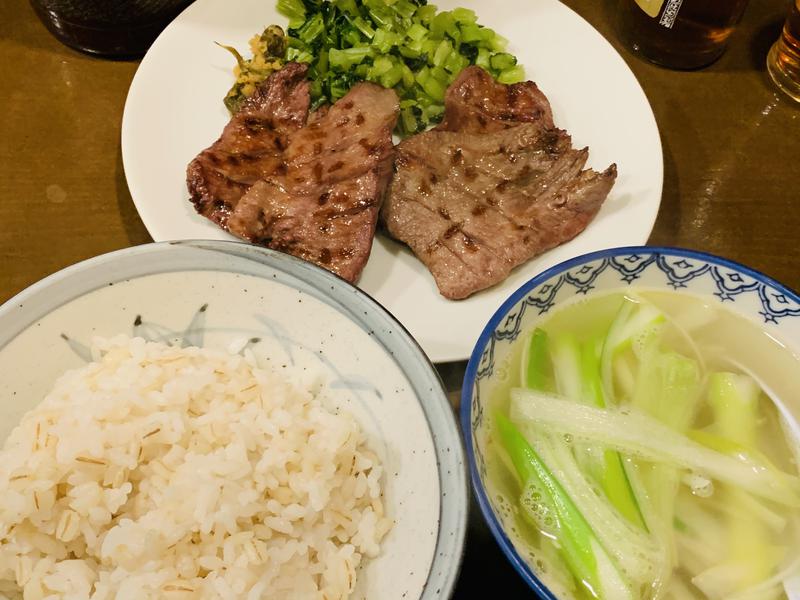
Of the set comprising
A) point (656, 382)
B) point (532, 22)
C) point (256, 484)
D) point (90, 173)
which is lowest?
point (90, 173)

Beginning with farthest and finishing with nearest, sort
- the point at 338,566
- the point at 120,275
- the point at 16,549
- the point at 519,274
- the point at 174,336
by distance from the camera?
the point at 519,274, the point at 174,336, the point at 120,275, the point at 338,566, the point at 16,549

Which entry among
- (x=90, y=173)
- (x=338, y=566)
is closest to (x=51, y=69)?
(x=90, y=173)

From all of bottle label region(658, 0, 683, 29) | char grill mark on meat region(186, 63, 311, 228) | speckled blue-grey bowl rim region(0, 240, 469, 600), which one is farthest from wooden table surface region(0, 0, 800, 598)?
speckled blue-grey bowl rim region(0, 240, 469, 600)

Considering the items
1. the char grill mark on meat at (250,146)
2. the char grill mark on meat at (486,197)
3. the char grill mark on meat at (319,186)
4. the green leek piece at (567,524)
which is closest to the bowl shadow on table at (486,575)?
the green leek piece at (567,524)

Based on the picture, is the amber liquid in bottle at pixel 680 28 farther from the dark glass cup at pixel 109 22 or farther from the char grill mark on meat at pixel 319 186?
the dark glass cup at pixel 109 22

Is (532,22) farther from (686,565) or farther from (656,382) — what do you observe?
(686,565)

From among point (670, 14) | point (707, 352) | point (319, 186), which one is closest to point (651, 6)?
point (670, 14)

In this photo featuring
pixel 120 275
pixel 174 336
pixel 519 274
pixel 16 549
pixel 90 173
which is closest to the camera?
pixel 16 549

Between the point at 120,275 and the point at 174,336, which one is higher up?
the point at 120,275
